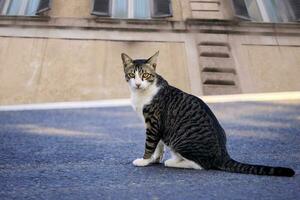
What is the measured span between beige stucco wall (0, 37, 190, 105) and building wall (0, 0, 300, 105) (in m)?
0.02

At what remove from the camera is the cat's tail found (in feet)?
11.5

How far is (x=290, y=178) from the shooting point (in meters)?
3.50

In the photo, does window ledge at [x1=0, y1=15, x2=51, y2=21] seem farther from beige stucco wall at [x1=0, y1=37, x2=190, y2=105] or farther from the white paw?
the white paw

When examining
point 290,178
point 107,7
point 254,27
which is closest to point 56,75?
point 107,7

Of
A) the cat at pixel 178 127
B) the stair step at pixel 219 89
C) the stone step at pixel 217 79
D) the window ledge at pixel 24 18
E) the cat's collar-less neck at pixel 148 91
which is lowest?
the cat at pixel 178 127

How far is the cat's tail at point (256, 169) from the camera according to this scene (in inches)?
138

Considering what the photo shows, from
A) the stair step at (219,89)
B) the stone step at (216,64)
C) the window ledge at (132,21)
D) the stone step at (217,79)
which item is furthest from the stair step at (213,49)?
the window ledge at (132,21)

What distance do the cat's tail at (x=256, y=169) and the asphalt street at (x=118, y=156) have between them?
0.15 ft

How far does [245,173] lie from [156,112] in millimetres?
863

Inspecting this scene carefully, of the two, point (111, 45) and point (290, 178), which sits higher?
point (111, 45)

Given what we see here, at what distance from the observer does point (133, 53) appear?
12.0 m

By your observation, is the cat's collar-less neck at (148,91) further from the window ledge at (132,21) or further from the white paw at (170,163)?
the window ledge at (132,21)

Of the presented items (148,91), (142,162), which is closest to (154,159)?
(142,162)

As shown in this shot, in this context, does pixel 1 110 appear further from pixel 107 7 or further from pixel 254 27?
pixel 254 27
